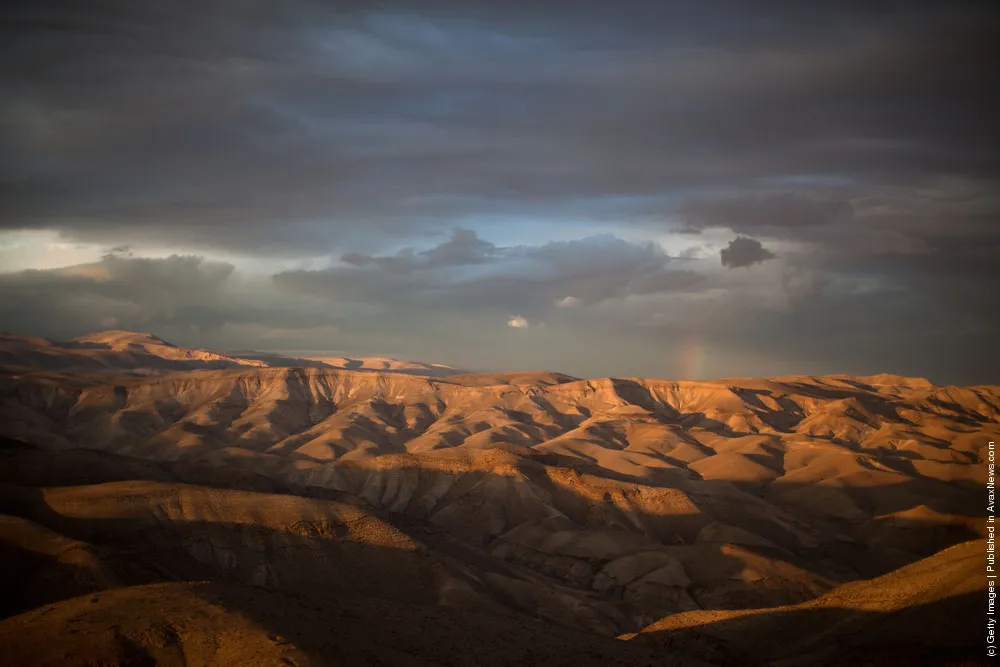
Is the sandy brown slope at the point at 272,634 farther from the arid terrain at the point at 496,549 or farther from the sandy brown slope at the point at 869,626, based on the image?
the sandy brown slope at the point at 869,626

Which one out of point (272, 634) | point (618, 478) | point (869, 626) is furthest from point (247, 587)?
point (618, 478)

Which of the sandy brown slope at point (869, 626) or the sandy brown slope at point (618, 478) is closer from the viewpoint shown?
the sandy brown slope at point (869, 626)

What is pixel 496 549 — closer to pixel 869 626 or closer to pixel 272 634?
pixel 869 626

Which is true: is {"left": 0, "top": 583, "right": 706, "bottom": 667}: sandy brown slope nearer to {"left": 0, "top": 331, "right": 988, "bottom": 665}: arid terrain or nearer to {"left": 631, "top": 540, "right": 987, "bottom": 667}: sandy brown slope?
{"left": 0, "top": 331, "right": 988, "bottom": 665}: arid terrain

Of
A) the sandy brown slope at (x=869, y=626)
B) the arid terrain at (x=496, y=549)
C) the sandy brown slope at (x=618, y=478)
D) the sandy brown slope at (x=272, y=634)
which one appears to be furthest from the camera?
the sandy brown slope at (x=618, y=478)

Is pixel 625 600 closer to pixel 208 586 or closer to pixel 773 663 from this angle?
pixel 773 663

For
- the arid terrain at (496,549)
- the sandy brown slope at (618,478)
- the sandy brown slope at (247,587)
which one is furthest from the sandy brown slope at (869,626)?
the sandy brown slope at (618,478)
